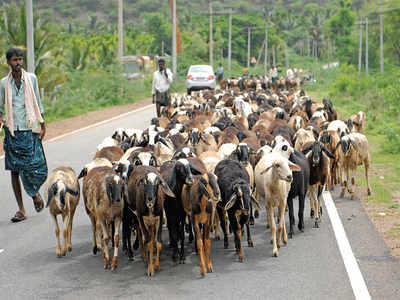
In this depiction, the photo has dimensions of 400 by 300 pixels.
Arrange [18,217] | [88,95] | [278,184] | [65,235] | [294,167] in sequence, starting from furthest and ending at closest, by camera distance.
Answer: [88,95], [18,217], [294,167], [278,184], [65,235]

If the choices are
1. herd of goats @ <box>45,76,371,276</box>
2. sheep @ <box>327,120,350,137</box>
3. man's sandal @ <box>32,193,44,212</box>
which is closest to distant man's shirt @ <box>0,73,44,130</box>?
man's sandal @ <box>32,193,44,212</box>

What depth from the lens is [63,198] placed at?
794 cm

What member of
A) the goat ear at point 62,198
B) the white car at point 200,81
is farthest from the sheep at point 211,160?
the white car at point 200,81

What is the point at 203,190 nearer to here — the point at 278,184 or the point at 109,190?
the point at 109,190

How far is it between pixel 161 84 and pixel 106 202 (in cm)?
1228

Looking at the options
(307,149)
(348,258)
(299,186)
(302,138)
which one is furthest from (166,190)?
(302,138)

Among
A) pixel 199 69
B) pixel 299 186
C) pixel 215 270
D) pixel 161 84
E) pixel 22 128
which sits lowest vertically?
pixel 215 270

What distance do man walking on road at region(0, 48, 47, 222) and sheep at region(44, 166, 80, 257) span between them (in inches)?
56.0

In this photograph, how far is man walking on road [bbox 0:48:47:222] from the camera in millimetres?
9539

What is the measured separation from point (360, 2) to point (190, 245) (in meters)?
153

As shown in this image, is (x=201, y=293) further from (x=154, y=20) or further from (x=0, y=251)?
(x=154, y=20)

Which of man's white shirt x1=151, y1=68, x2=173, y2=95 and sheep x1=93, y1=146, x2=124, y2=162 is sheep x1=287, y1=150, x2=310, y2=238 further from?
man's white shirt x1=151, y1=68, x2=173, y2=95

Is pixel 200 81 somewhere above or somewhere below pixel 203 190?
above

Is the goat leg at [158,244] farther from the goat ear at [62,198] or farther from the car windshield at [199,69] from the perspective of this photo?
the car windshield at [199,69]
